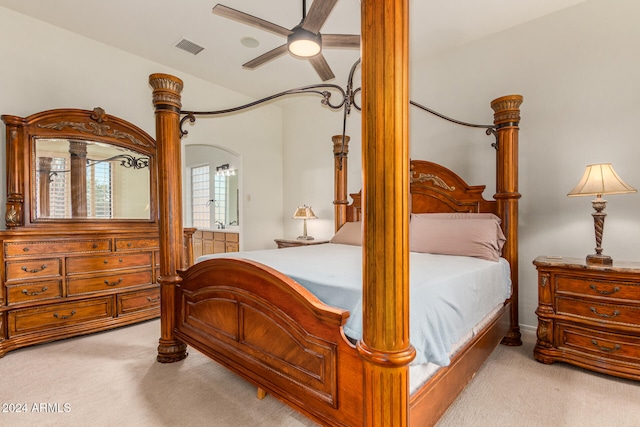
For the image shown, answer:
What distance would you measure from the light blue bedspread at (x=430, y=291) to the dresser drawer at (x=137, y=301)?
1.81m

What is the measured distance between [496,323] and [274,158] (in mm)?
4202

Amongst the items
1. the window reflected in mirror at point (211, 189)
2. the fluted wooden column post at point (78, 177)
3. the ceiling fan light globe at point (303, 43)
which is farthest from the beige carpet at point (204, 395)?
the window reflected in mirror at point (211, 189)

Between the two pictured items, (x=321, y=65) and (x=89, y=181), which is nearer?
(x=321, y=65)

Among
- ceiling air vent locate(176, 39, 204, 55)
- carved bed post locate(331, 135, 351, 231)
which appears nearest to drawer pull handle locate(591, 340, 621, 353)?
carved bed post locate(331, 135, 351, 231)

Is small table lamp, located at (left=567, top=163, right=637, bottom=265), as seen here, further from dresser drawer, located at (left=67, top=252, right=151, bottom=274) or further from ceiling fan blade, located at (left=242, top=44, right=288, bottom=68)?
dresser drawer, located at (left=67, top=252, right=151, bottom=274)

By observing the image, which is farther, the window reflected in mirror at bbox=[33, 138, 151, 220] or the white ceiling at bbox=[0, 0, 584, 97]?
the window reflected in mirror at bbox=[33, 138, 151, 220]

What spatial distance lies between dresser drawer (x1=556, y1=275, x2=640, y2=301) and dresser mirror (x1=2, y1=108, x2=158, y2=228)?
4061mm

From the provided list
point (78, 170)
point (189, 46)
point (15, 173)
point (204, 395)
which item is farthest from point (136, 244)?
point (189, 46)

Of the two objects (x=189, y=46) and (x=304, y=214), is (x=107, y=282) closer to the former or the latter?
(x=304, y=214)

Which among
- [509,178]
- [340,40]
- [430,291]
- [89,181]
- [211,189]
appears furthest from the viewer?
[211,189]

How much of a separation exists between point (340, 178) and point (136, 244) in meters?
2.42

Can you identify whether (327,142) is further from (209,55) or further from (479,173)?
(479,173)

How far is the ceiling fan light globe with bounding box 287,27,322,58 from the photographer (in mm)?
2088

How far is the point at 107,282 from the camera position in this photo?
3170mm
